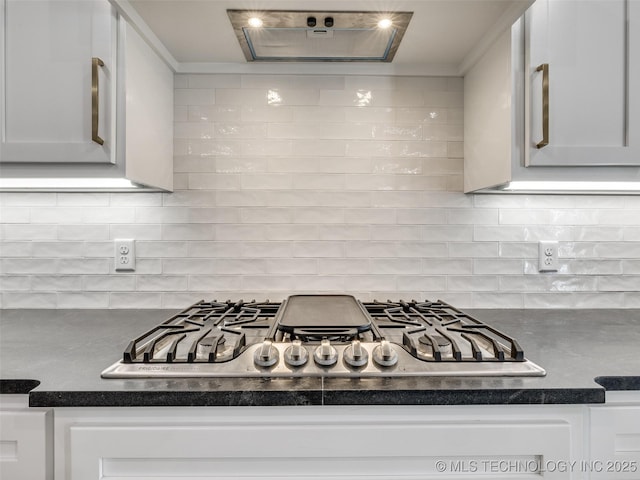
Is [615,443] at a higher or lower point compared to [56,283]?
lower

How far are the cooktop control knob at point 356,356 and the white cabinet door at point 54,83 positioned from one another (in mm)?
822

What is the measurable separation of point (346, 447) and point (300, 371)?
0.55ft

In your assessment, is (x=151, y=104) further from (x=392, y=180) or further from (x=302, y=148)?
(x=392, y=180)

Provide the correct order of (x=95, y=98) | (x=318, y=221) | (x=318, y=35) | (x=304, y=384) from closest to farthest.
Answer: (x=304, y=384) → (x=95, y=98) → (x=318, y=35) → (x=318, y=221)

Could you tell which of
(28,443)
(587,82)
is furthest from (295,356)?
(587,82)

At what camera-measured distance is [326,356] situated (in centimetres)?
81

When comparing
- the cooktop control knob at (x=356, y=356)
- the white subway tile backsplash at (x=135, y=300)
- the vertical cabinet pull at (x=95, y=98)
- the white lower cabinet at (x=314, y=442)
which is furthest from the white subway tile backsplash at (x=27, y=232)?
the cooktop control knob at (x=356, y=356)

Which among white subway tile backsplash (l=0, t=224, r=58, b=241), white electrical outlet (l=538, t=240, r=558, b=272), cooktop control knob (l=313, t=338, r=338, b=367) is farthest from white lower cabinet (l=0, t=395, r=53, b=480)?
white electrical outlet (l=538, t=240, r=558, b=272)

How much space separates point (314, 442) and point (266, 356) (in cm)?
19

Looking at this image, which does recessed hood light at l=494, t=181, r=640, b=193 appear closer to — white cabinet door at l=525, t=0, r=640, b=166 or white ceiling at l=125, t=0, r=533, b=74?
white cabinet door at l=525, t=0, r=640, b=166

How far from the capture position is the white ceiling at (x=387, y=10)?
1058mm

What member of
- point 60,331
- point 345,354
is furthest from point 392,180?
point 60,331

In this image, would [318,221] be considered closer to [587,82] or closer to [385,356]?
[385,356]

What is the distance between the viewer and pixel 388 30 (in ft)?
3.87
